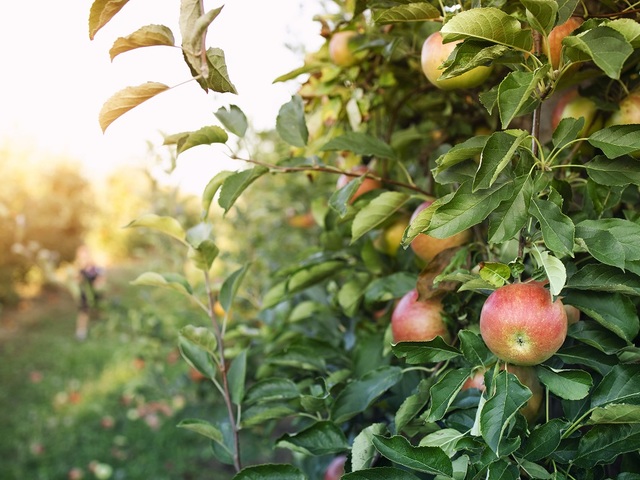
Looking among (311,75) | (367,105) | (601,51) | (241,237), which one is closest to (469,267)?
(601,51)

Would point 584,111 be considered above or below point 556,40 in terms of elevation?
below

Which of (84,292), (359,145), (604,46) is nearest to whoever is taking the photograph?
(604,46)

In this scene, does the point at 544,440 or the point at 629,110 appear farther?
the point at 629,110

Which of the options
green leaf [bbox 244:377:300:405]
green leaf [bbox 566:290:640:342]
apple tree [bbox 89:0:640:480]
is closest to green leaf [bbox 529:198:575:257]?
apple tree [bbox 89:0:640:480]

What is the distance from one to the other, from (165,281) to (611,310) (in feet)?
1.84

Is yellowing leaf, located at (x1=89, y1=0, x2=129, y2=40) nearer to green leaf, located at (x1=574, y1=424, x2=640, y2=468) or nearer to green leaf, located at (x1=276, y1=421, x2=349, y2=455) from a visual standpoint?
green leaf, located at (x1=276, y1=421, x2=349, y2=455)

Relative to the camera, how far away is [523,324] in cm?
56

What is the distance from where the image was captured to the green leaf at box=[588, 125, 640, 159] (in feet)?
1.82

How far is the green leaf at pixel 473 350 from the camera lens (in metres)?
0.61

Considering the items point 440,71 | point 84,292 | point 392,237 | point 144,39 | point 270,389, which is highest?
point 144,39

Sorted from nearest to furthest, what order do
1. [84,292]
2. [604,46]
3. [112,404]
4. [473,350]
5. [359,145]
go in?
[604,46] < [473,350] < [359,145] < [112,404] < [84,292]

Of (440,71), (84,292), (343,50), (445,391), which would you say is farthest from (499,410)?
(84,292)

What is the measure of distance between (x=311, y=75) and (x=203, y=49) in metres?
0.56

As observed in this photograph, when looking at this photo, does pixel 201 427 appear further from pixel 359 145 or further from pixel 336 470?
pixel 359 145
